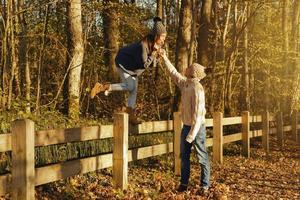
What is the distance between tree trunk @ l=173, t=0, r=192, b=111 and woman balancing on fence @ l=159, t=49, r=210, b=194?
4.68 meters

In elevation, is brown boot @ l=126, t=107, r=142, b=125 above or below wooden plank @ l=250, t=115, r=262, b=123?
above

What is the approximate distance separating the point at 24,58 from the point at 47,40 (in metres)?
0.92

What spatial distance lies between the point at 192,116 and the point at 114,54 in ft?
29.5

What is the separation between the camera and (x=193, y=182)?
9.05 metres

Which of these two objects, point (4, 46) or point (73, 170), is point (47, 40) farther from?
point (73, 170)

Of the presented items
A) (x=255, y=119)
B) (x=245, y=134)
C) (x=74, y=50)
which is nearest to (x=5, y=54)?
(x=74, y=50)

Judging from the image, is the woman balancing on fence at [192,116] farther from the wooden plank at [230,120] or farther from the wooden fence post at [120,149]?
the wooden plank at [230,120]

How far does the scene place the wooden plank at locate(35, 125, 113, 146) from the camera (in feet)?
20.4

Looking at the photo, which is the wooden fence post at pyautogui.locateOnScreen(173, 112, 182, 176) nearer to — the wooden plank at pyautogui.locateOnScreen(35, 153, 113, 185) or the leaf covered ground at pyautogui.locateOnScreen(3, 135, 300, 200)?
the leaf covered ground at pyautogui.locateOnScreen(3, 135, 300, 200)

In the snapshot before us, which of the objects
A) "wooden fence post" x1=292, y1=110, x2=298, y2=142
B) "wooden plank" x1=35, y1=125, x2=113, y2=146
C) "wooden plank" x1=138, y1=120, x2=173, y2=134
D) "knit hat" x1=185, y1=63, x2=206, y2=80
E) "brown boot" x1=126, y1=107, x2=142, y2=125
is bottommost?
"wooden fence post" x1=292, y1=110, x2=298, y2=142

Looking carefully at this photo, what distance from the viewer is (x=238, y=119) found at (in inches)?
519

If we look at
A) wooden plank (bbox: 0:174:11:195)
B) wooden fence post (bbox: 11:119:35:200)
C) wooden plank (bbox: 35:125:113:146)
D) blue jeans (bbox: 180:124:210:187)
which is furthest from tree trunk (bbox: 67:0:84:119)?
wooden plank (bbox: 0:174:11:195)

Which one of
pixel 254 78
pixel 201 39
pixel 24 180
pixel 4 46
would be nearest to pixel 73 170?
A: pixel 24 180

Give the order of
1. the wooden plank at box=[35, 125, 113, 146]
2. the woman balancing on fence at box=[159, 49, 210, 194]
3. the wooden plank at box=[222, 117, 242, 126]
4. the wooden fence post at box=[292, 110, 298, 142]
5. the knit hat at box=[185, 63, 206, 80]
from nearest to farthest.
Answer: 1. the wooden plank at box=[35, 125, 113, 146]
2. the woman balancing on fence at box=[159, 49, 210, 194]
3. the knit hat at box=[185, 63, 206, 80]
4. the wooden plank at box=[222, 117, 242, 126]
5. the wooden fence post at box=[292, 110, 298, 142]
